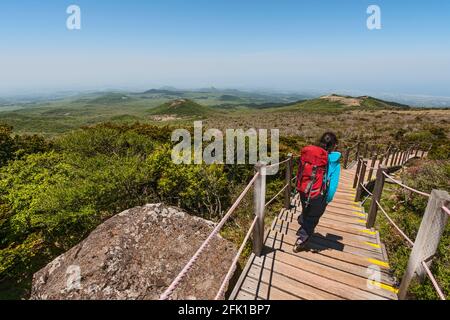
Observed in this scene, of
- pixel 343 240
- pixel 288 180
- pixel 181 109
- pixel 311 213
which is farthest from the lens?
pixel 181 109

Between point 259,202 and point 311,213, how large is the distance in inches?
39.7

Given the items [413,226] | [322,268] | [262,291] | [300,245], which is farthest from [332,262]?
[413,226]

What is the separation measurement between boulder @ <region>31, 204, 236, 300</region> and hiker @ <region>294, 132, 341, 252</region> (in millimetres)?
2388

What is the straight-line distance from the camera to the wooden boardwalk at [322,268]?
11.1 feet

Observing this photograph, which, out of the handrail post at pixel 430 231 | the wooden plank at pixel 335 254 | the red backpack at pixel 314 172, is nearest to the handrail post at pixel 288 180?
the wooden plank at pixel 335 254

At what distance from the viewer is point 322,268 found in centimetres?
391

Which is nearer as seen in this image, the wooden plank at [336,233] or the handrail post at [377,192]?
the wooden plank at [336,233]

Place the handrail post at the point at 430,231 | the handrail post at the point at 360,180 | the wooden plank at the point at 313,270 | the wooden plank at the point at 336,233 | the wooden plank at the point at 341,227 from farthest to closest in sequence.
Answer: the handrail post at the point at 360,180 < the wooden plank at the point at 341,227 < the wooden plank at the point at 336,233 < the wooden plank at the point at 313,270 < the handrail post at the point at 430,231

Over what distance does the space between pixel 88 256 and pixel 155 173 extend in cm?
365

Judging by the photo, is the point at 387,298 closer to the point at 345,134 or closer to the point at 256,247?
the point at 256,247

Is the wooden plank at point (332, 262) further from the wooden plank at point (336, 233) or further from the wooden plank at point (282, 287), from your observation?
the wooden plank at point (336, 233)

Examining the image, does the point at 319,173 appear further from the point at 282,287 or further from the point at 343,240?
the point at 343,240

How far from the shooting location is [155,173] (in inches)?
322
